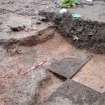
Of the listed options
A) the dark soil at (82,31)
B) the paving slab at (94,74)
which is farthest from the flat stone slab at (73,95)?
the dark soil at (82,31)

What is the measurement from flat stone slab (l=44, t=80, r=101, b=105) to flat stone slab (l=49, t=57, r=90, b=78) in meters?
0.24

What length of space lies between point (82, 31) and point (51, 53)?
56 cm

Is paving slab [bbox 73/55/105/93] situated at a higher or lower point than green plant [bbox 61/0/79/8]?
lower

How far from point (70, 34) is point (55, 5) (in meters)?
0.69

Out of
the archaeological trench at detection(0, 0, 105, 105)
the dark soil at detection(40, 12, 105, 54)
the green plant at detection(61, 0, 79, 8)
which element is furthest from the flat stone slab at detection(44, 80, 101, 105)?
the green plant at detection(61, 0, 79, 8)

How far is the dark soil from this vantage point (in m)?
3.15

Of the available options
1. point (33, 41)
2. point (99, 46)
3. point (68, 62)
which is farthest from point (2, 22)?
point (99, 46)

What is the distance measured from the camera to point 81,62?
302cm

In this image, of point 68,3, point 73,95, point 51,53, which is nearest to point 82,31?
point 51,53

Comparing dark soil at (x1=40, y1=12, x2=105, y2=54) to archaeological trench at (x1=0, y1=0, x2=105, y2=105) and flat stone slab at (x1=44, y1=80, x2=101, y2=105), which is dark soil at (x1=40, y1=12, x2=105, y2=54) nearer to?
archaeological trench at (x1=0, y1=0, x2=105, y2=105)

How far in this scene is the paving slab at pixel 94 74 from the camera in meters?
2.69

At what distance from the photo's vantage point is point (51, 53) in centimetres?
316

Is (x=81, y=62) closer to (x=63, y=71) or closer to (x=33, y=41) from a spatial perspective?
(x=63, y=71)

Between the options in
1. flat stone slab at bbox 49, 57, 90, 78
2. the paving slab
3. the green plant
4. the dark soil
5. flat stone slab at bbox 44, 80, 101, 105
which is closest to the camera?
flat stone slab at bbox 44, 80, 101, 105
